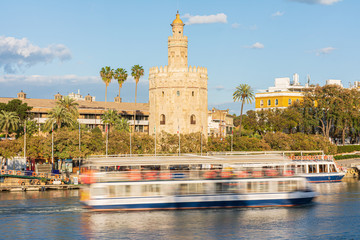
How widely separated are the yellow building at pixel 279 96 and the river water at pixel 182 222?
85.1m

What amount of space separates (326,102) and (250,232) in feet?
278

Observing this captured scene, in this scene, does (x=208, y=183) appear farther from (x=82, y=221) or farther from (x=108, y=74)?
(x=108, y=74)

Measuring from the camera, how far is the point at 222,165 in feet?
188

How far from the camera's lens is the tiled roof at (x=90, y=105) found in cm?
12300

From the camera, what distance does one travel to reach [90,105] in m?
132

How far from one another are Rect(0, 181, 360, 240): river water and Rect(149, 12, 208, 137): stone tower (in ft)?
164

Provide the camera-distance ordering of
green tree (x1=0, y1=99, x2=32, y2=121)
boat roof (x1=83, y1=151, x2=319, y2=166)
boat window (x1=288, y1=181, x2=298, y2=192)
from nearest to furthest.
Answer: boat roof (x1=83, y1=151, x2=319, y2=166), boat window (x1=288, y1=181, x2=298, y2=192), green tree (x1=0, y1=99, x2=32, y2=121)

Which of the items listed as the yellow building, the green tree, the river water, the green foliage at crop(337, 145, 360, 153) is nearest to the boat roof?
the river water

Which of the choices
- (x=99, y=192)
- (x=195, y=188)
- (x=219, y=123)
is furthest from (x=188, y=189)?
(x=219, y=123)

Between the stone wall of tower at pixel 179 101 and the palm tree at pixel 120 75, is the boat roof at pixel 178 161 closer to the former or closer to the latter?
the stone wall of tower at pixel 179 101

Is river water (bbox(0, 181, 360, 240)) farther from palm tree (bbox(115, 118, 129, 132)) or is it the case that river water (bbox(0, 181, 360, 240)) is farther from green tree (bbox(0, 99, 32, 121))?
green tree (bbox(0, 99, 32, 121))

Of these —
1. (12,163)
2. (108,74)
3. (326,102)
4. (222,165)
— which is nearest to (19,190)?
(12,163)

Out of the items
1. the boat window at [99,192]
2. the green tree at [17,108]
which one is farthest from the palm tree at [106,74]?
the boat window at [99,192]

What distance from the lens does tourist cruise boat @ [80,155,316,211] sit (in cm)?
5300
